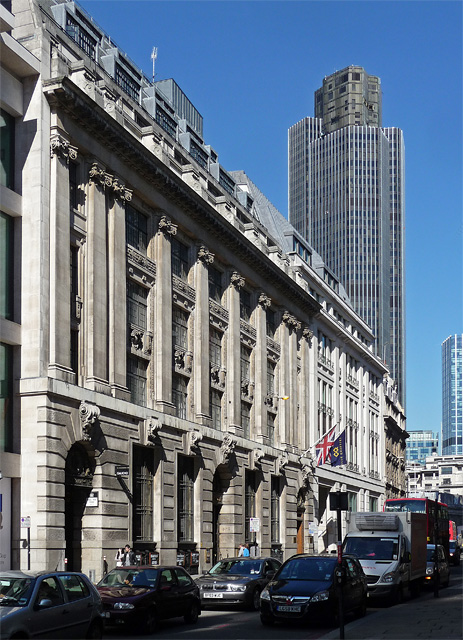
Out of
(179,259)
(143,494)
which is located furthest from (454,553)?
(143,494)

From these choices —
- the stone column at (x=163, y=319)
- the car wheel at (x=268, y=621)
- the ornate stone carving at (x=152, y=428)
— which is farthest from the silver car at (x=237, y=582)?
the stone column at (x=163, y=319)

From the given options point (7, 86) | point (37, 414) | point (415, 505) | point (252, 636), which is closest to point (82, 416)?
point (37, 414)

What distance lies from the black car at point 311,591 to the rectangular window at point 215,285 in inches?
1036

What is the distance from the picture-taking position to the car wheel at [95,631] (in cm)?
1827

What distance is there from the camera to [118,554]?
3675cm

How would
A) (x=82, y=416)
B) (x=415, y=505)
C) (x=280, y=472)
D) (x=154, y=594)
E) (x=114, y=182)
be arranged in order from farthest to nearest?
1. (x=280, y=472)
2. (x=415, y=505)
3. (x=114, y=182)
4. (x=82, y=416)
5. (x=154, y=594)

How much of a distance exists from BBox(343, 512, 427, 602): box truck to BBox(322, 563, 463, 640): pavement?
905 millimetres

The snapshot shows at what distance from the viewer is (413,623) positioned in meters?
23.2

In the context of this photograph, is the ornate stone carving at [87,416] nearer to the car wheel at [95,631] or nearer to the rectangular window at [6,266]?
the rectangular window at [6,266]

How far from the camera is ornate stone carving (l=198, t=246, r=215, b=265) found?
161 ft

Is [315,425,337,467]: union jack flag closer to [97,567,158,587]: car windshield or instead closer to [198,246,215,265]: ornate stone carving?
[198,246,215,265]: ornate stone carving

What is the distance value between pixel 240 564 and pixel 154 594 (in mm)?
7552

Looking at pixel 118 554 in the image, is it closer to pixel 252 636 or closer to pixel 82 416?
pixel 82 416

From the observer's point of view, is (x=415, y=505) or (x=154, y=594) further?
(x=415, y=505)
